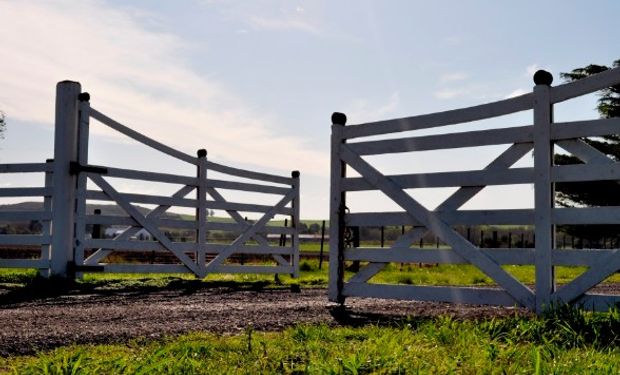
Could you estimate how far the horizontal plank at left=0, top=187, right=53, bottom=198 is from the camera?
10195 mm

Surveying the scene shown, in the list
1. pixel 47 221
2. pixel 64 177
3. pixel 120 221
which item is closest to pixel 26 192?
pixel 47 221

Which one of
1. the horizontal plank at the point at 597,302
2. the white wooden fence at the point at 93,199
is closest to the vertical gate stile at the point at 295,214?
the white wooden fence at the point at 93,199

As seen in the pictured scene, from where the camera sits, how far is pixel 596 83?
6.02 meters

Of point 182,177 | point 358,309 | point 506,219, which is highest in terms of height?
point 182,177

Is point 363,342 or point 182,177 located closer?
point 363,342

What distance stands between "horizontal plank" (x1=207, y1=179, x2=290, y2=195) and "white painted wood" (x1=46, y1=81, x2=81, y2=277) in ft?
8.84

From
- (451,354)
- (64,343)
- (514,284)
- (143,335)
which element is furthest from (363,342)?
(514,284)

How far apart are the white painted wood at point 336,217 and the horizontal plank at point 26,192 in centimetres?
483

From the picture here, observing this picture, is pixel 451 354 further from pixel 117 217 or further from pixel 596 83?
pixel 117 217

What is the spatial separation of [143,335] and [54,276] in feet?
18.8

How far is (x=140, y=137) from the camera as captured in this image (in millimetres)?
11047

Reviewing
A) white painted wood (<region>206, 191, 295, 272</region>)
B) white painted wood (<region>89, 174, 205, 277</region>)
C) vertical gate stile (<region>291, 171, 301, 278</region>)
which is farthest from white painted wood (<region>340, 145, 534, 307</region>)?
vertical gate stile (<region>291, 171, 301, 278</region>)

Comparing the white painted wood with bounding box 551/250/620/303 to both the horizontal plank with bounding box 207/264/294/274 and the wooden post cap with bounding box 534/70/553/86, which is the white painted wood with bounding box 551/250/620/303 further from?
the horizontal plank with bounding box 207/264/294/274

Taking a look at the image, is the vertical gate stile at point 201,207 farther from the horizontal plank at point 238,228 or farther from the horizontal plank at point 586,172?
the horizontal plank at point 586,172
